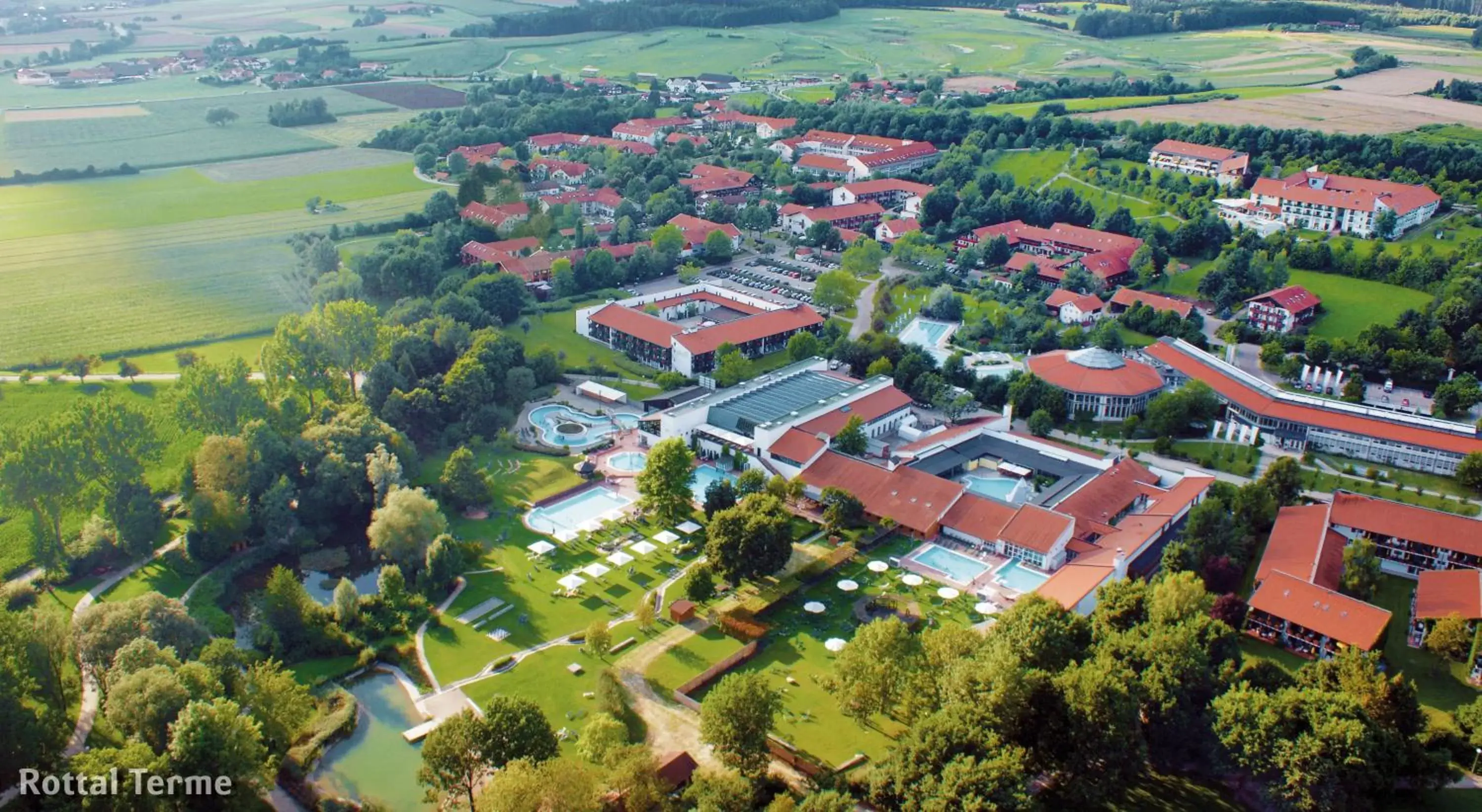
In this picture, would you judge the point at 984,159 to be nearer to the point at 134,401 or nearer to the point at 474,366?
the point at 474,366

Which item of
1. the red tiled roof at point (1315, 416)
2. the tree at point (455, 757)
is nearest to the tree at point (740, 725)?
the tree at point (455, 757)

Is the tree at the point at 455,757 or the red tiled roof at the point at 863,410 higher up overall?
the tree at the point at 455,757

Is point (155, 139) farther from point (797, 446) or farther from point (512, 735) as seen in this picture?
point (512, 735)

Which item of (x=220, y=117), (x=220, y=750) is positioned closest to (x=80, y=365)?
(x=220, y=750)

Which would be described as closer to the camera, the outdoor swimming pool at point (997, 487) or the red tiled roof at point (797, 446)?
the outdoor swimming pool at point (997, 487)

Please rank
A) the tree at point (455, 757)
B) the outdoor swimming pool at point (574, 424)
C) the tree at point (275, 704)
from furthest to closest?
1. the outdoor swimming pool at point (574, 424)
2. the tree at point (275, 704)
3. the tree at point (455, 757)

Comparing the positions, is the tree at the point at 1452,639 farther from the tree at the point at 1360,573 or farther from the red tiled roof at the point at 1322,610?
the tree at the point at 1360,573
